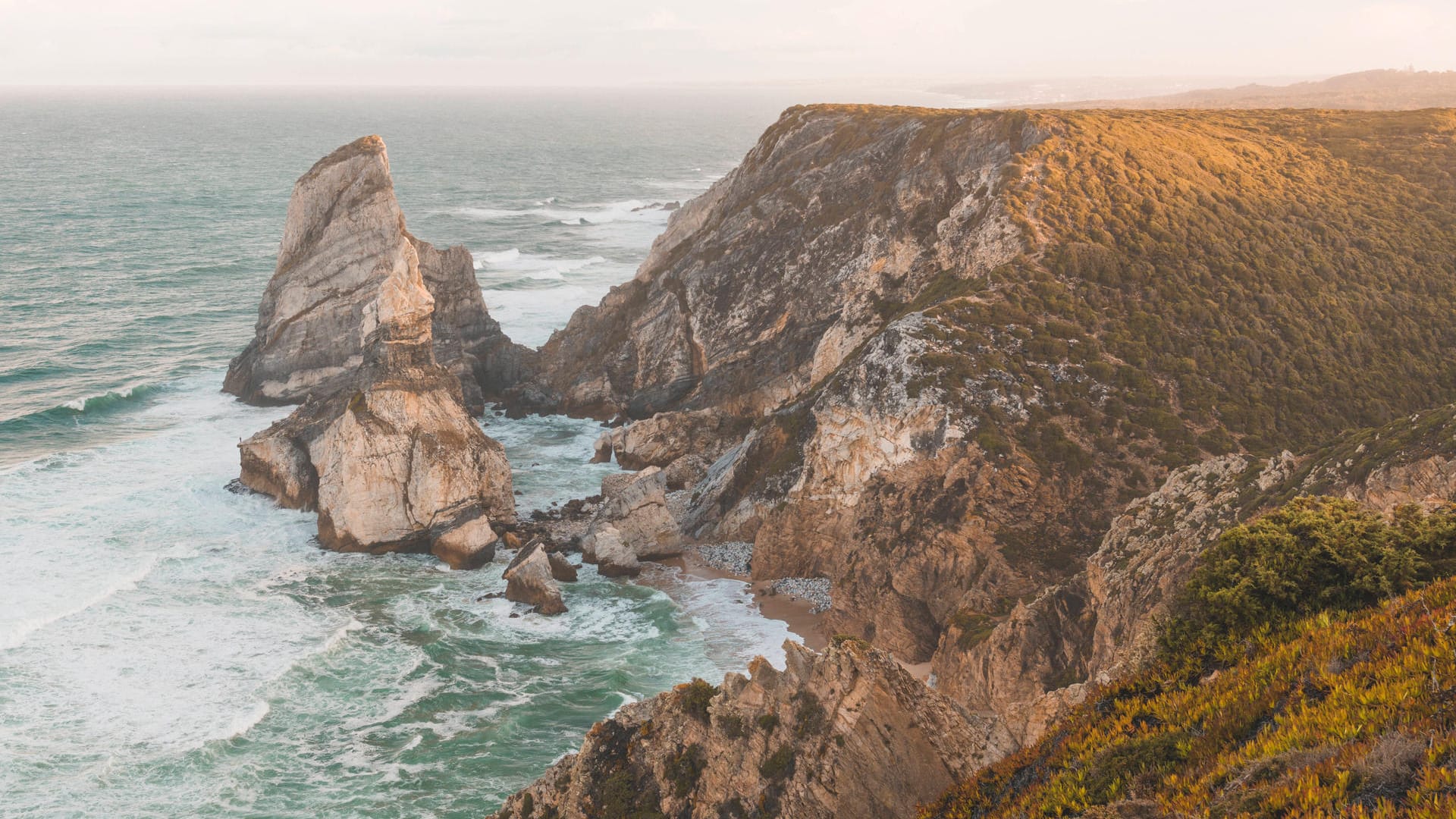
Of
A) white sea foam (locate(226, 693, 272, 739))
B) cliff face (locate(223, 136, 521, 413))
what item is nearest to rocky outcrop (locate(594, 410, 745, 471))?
cliff face (locate(223, 136, 521, 413))

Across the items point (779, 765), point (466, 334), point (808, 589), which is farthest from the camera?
point (466, 334)

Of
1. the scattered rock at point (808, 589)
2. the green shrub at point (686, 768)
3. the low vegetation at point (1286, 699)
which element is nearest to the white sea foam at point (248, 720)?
the green shrub at point (686, 768)

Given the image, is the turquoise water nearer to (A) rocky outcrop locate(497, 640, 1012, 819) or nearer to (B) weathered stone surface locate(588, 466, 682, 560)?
(B) weathered stone surface locate(588, 466, 682, 560)

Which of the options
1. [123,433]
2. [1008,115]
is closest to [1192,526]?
[1008,115]

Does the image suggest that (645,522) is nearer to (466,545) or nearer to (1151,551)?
(466,545)

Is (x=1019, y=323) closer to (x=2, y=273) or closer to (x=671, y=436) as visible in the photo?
(x=671, y=436)

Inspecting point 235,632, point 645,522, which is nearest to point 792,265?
point 645,522
